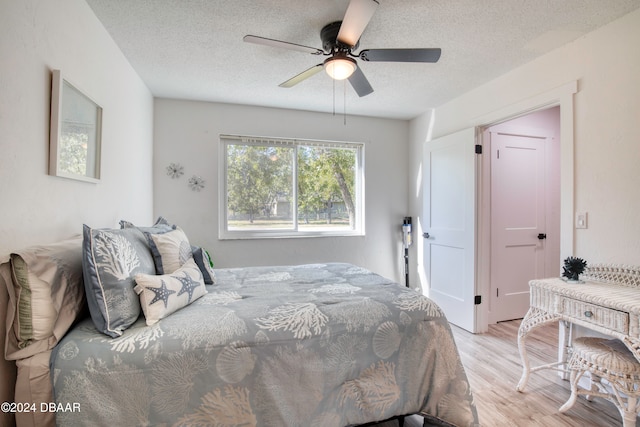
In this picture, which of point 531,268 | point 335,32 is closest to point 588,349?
point 531,268

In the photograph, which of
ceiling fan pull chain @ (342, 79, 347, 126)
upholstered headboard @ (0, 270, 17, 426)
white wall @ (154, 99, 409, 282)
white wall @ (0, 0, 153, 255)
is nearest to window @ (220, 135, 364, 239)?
white wall @ (154, 99, 409, 282)

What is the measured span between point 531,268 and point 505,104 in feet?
6.26

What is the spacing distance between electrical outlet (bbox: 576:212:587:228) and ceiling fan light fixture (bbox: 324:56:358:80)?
6.27 feet

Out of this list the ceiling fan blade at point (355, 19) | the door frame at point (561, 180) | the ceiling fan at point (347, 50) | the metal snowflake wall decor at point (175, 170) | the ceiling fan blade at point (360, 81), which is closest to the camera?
the ceiling fan blade at point (355, 19)

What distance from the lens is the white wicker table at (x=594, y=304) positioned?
1578mm

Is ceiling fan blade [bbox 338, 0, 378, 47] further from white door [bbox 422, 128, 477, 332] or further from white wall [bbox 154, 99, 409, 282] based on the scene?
white wall [bbox 154, 99, 409, 282]

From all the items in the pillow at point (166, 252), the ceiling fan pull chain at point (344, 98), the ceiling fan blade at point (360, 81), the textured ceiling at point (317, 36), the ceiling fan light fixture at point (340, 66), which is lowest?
the pillow at point (166, 252)

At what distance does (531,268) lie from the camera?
11.5 feet

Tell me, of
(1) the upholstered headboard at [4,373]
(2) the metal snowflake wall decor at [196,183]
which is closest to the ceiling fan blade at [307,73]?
(2) the metal snowflake wall decor at [196,183]

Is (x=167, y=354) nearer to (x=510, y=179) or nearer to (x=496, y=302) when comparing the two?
(x=496, y=302)

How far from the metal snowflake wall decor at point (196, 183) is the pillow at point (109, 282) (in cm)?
213

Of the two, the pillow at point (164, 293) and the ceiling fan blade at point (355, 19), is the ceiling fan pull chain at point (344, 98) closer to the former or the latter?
the ceiling fan blade at point (355, 19)

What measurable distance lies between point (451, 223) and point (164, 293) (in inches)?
116

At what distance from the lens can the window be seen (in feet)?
12.1
